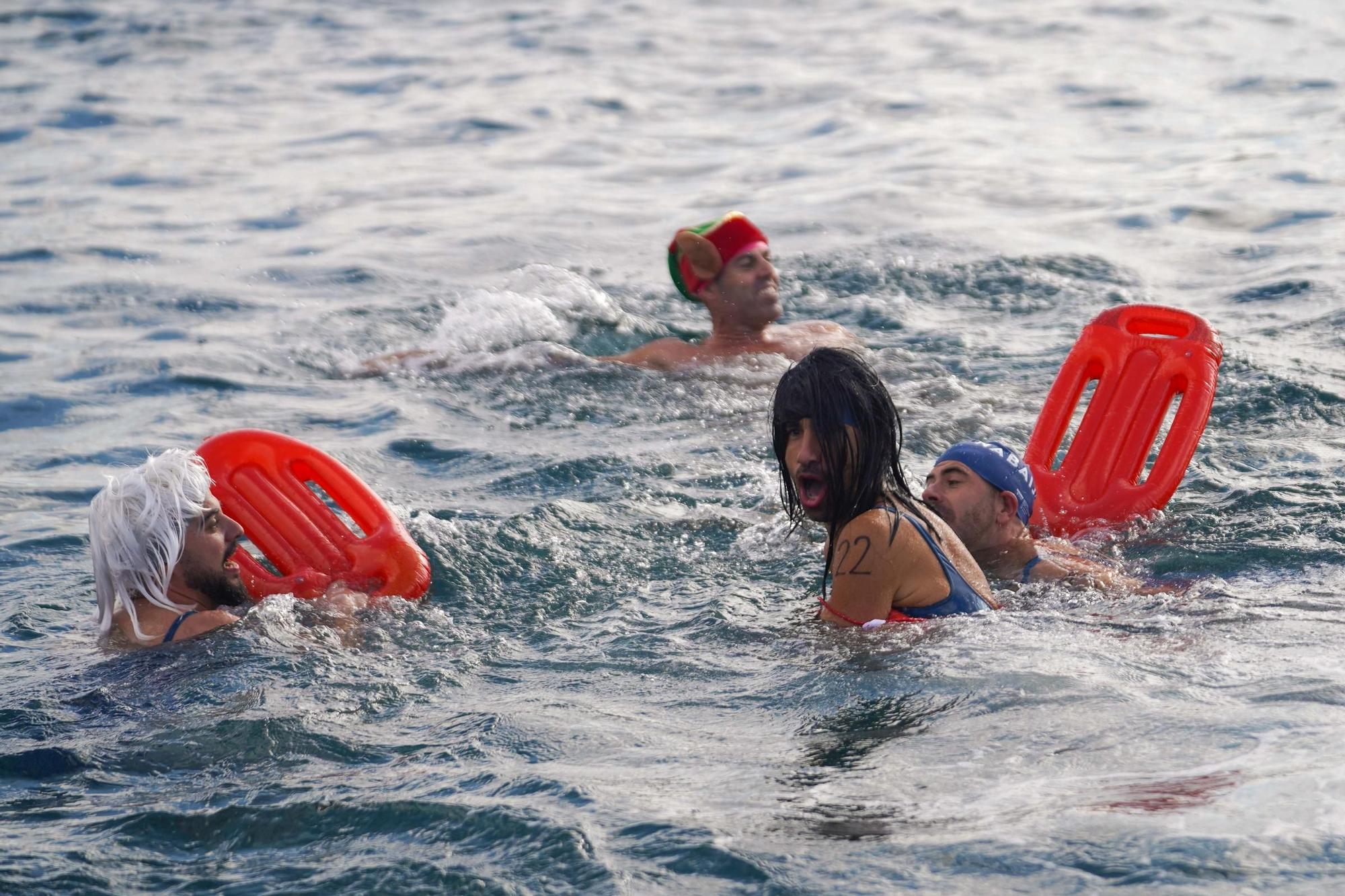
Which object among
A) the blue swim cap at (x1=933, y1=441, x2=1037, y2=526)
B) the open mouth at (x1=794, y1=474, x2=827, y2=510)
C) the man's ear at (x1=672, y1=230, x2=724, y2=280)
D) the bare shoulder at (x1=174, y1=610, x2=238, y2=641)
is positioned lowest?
the bare shoulder at (x1=174, y1=610, x2=238, y2=641)

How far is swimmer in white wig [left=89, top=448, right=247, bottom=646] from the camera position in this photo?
5090 mm

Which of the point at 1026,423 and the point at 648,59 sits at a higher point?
the point at 648,59

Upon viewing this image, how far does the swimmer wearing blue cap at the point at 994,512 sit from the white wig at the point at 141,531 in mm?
2709

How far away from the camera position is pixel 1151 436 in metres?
6.50

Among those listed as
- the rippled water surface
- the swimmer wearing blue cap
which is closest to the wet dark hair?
the rippled water surface

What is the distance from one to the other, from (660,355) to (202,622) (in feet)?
13.8

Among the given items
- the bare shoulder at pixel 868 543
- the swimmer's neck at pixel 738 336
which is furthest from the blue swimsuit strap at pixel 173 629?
the swimmer's neck at pixel 738 336

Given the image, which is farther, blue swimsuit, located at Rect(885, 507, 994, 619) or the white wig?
the white wig

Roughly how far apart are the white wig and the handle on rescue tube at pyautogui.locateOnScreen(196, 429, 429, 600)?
21.9 inches

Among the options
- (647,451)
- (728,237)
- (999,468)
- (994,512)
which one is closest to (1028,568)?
(994,512)

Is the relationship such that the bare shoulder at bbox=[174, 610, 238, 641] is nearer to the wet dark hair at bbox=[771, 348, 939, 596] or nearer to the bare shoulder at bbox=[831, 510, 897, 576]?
the wet dark hair at bbox=[771, 348, 939, 596]

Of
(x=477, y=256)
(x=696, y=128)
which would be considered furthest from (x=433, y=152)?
(x=477, y=256)

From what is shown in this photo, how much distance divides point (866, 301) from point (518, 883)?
6.93 metres

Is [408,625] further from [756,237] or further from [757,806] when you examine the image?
[756,237]
